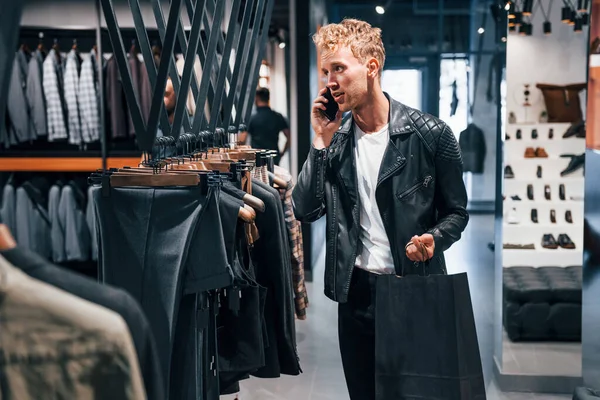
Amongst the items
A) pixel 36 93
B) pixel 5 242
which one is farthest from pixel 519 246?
pixel 36 93

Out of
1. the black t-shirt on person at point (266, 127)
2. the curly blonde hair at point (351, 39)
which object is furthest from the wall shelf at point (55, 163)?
the curly blonde hair at point (351, 39)

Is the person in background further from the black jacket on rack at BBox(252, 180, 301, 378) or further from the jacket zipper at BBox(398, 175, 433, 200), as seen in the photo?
the jacket zipper at BBox(398, 175, 433, 200)

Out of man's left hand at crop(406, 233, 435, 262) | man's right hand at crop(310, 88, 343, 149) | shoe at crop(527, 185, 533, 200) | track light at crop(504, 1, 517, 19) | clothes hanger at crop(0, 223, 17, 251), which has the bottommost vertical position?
shoe at crop(527, 185, 533, 200)

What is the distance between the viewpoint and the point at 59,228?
6.51 m

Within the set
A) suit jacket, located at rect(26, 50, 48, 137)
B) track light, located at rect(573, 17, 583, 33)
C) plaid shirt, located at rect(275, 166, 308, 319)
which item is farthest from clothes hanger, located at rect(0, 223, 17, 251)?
suit jacket, located at rect(26, 50, 48, 137)

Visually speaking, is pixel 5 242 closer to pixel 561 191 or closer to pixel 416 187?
pixel 416 187

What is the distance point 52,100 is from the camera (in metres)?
6.47

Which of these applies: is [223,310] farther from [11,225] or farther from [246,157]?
[11,225]

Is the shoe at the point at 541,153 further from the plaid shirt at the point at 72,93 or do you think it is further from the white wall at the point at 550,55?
the plaid shirt at the point at 72,93

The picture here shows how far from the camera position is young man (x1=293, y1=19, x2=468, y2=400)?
2.37 m

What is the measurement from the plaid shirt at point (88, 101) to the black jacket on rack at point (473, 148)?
120 inches

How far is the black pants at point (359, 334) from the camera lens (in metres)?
2.43

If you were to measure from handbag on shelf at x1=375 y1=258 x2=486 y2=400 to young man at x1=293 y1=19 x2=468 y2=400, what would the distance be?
0.12m

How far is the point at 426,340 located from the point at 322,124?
2.42 feet
